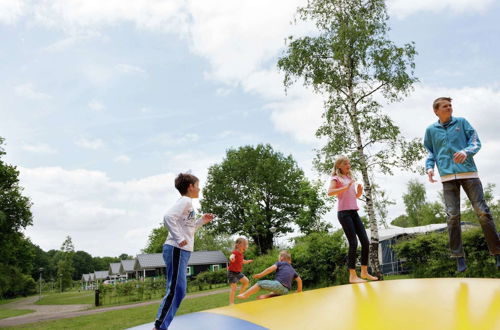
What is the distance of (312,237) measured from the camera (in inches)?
612

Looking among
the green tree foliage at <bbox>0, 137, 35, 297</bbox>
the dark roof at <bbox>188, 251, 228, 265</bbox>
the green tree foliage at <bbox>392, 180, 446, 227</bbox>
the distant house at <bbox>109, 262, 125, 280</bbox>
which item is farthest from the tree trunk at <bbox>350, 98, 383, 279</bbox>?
the distant house at <bbox>109, 262, 125, 280</bbox>

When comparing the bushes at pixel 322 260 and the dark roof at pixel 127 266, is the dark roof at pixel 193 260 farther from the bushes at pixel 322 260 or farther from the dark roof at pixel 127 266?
the bushes at pixel 322 260

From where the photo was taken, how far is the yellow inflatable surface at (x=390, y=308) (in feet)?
8.85

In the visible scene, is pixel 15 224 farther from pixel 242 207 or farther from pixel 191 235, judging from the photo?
pixel 191 235

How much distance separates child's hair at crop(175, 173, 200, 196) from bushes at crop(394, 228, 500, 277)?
8.08 m

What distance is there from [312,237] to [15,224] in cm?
2554

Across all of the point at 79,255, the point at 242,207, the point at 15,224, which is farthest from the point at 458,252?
the point at 79,255

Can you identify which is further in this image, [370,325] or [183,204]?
[183,204]

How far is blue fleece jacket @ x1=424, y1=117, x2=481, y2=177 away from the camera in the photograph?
14.2 ft

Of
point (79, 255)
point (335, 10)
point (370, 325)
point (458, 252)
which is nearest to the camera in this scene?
point (370, 325)

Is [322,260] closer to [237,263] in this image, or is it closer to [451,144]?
[237,263]

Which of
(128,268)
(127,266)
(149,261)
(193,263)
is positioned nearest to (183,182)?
(193,263)

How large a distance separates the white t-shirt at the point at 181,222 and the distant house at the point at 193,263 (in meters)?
51.2

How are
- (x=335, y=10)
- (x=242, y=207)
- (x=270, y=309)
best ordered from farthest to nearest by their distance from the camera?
(x=242, y=207) → (x=335, y=10) → (x=270, y=309)
